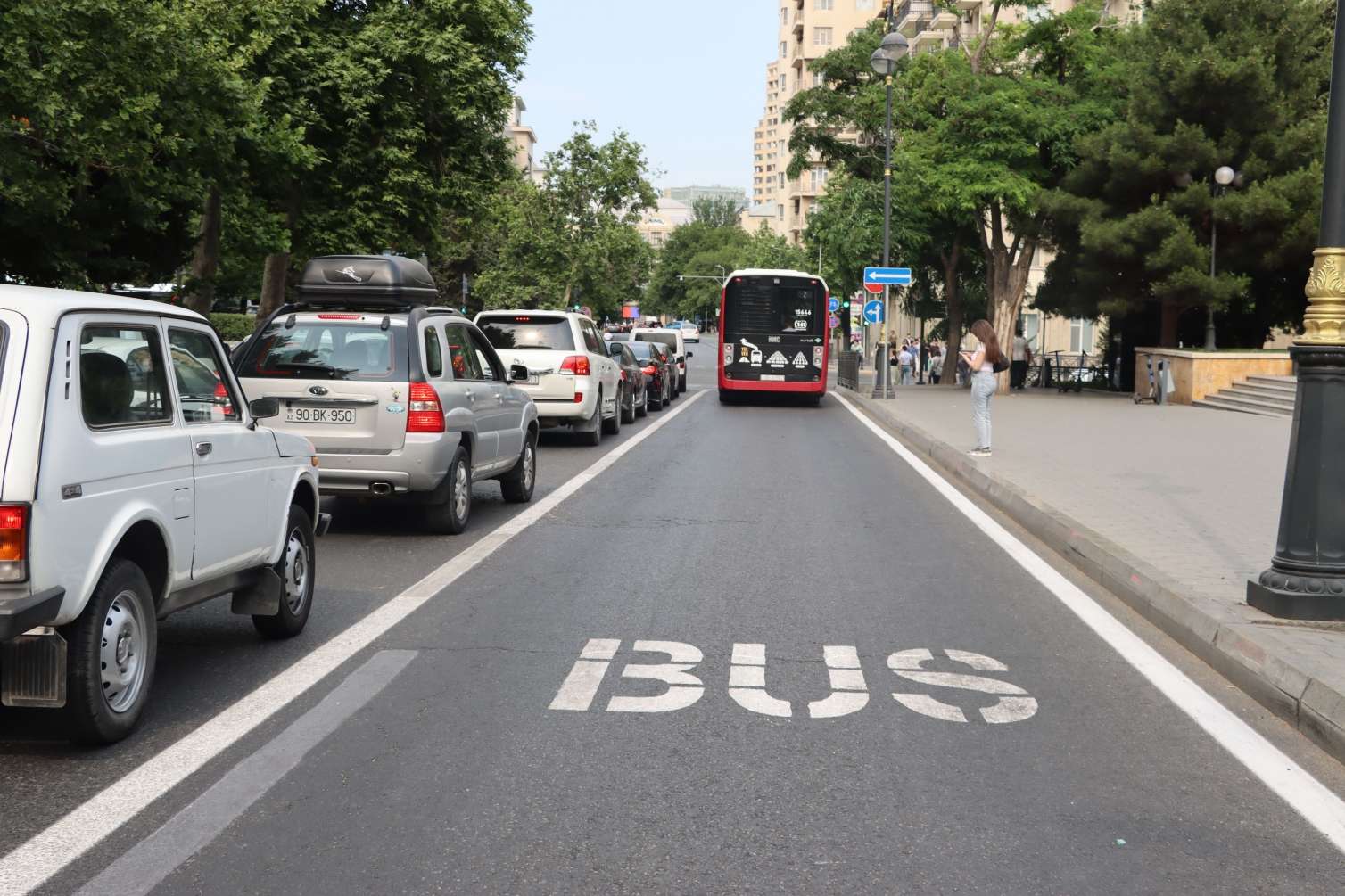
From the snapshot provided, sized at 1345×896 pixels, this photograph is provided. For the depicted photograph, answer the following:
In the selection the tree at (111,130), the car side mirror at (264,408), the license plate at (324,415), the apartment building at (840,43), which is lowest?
the license plate at (324,415)

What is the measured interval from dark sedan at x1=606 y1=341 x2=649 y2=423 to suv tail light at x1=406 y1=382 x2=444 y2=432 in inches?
524

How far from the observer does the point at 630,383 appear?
81.4 feet

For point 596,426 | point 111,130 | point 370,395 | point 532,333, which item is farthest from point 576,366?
point 370,395

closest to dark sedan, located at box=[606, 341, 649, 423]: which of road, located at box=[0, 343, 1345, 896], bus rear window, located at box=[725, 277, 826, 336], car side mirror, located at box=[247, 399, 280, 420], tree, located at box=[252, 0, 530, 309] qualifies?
bus rear window, located at box=[725, 277, 826, 336]

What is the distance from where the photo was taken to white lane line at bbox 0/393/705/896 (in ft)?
13.3

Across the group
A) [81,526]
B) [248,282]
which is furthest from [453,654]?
[248,282]

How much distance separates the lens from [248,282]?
219 ft

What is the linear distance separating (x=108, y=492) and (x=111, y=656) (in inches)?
23.8

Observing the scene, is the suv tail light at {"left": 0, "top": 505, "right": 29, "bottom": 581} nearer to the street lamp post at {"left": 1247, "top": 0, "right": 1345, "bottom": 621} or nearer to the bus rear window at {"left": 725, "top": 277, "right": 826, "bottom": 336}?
the street lamp post at {"left": 1247, "top": 0, "right": 1345, "bottom": 621}

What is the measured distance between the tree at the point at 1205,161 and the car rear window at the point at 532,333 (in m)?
19.2

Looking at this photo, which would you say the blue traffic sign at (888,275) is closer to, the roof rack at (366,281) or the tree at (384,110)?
the tree at (384,110)

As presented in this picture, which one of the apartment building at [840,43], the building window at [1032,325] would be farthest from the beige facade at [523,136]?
the building window at [1032,325]

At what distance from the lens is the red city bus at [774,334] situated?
32.6m

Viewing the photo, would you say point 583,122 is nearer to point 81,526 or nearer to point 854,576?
point 854,576
